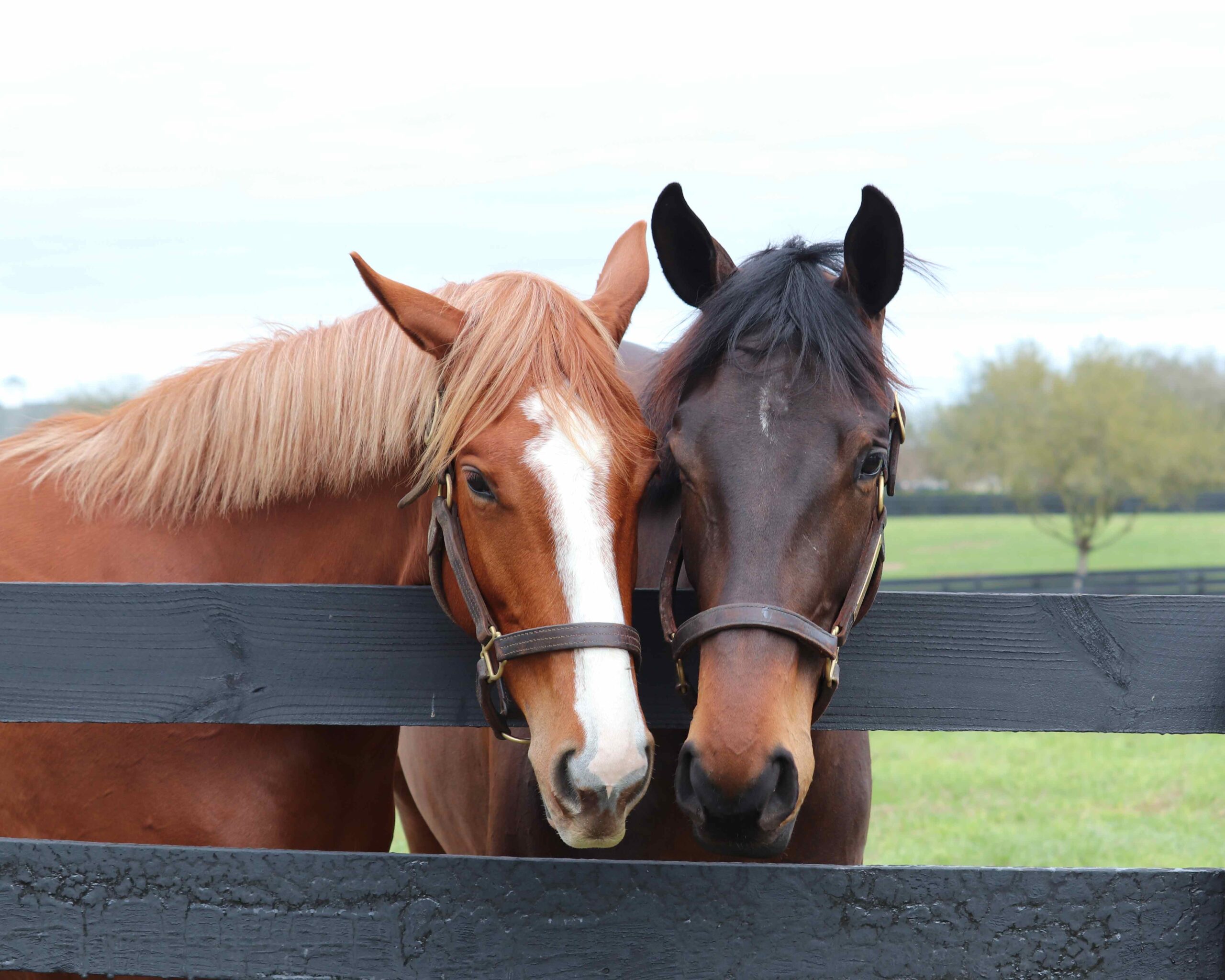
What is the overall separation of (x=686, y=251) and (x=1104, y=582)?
2771 cm

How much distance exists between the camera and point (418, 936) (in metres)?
1.94

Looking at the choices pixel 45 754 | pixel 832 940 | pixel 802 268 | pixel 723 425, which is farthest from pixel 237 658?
pixel 802 268

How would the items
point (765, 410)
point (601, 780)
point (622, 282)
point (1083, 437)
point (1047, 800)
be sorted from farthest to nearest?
point (1083, 437) < point (1047, 800) < point (622, 282) < point (765, 410) < point (601, 780)

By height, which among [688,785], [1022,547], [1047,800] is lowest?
[1022,547]

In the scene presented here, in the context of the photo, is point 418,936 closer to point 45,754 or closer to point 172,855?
point 172,855

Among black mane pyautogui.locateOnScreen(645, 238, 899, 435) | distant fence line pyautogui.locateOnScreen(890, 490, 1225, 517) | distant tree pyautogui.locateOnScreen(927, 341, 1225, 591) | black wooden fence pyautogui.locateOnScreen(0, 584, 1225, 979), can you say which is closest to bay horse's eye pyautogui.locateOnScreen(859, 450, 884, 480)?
black mane pyautogui.locateOnScreen(645, 238, 899, 435)

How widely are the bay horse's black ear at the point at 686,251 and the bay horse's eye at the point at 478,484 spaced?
2.59 ft

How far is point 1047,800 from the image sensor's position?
8.12m

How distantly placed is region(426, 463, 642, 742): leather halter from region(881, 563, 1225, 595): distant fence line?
24302 mm

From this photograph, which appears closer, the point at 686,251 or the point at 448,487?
the point at 448,487

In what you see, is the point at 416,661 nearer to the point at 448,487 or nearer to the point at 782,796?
the point at 448,487

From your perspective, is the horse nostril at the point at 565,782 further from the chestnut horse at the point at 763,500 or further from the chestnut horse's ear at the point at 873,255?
the chestnut horse's ear at the point at 873,255

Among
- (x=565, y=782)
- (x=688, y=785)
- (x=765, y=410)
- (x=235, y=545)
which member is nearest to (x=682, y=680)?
(x=688, y=785)

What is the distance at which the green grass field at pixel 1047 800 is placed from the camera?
649 cm
